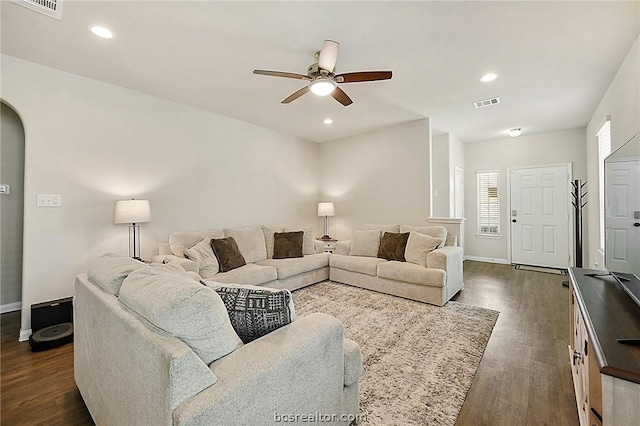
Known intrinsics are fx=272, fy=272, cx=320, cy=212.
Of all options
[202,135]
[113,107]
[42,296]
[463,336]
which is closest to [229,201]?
[202,135]

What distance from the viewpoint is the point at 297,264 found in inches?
155

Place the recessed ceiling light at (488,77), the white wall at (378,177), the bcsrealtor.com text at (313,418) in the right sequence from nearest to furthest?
1. the bcsrealtor.com text at (313,418)
2. the recessed ceiling light at (488,77)
3. the white wall at (378,177)

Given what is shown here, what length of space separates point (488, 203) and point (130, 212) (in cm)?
654

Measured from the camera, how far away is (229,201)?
436 centimetres

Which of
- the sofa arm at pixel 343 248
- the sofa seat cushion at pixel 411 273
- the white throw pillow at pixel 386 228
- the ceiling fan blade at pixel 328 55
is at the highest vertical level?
the ceiling fan blade at pixel 328 55

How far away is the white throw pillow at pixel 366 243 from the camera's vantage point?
14.2 feet

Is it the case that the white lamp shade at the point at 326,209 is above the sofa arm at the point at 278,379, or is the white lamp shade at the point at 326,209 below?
above

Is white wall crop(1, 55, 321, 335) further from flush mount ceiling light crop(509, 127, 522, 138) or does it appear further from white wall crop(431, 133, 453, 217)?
flush mount ceiling light crop(509, 127, 522, 138)

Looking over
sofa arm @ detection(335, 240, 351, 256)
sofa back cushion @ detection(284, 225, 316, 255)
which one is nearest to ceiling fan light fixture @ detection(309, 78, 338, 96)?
sofa back cushion @ detection(284, 225, 316, 255)

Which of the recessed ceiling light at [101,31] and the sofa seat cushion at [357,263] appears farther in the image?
the sofa seat cushion at [357,263]

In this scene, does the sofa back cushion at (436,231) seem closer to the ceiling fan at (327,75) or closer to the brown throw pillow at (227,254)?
the ceiling fan at (327,75)

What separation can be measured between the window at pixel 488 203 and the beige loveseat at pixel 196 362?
571cm

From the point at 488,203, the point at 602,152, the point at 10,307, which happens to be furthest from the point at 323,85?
the point at 488,203

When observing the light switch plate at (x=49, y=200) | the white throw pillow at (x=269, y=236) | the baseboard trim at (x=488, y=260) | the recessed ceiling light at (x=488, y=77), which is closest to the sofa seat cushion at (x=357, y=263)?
the white throw pillow at (x=269, y=236)
